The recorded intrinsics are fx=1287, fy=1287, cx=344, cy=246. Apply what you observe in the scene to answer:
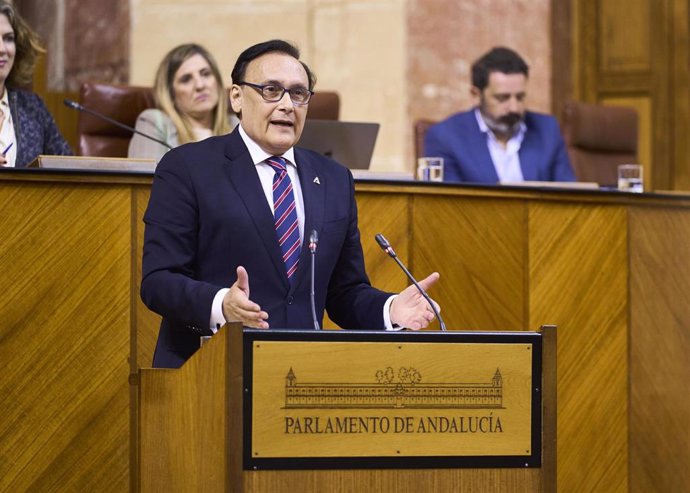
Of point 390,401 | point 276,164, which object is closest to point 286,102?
point 276,164

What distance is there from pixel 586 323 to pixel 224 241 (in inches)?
62.9

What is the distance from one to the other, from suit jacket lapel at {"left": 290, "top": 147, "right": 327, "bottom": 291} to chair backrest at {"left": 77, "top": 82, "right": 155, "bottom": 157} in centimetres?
236

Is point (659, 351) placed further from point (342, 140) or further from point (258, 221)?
point (258, 221)

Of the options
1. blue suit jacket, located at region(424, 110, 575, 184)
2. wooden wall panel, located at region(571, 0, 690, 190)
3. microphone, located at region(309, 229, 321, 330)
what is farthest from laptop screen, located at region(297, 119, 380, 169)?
wooden wall panel, located at region(571, 0, 690, 190)

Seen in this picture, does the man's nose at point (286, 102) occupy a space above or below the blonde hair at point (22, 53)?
below

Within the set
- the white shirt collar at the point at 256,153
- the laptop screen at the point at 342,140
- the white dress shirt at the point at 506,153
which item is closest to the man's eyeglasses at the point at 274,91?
the white shirt collar at the point at 256,153

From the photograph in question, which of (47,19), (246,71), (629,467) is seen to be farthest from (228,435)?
(47,19)

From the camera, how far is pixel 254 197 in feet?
9.16

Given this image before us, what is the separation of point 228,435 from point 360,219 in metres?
→ 1.64

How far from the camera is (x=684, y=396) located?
158 inches

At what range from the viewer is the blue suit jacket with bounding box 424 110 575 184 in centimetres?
535

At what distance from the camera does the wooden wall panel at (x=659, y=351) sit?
13.1ft

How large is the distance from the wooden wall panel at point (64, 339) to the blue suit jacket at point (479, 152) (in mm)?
2101

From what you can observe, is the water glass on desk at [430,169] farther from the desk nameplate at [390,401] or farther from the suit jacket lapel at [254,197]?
the desk nameplate at [390,401]
